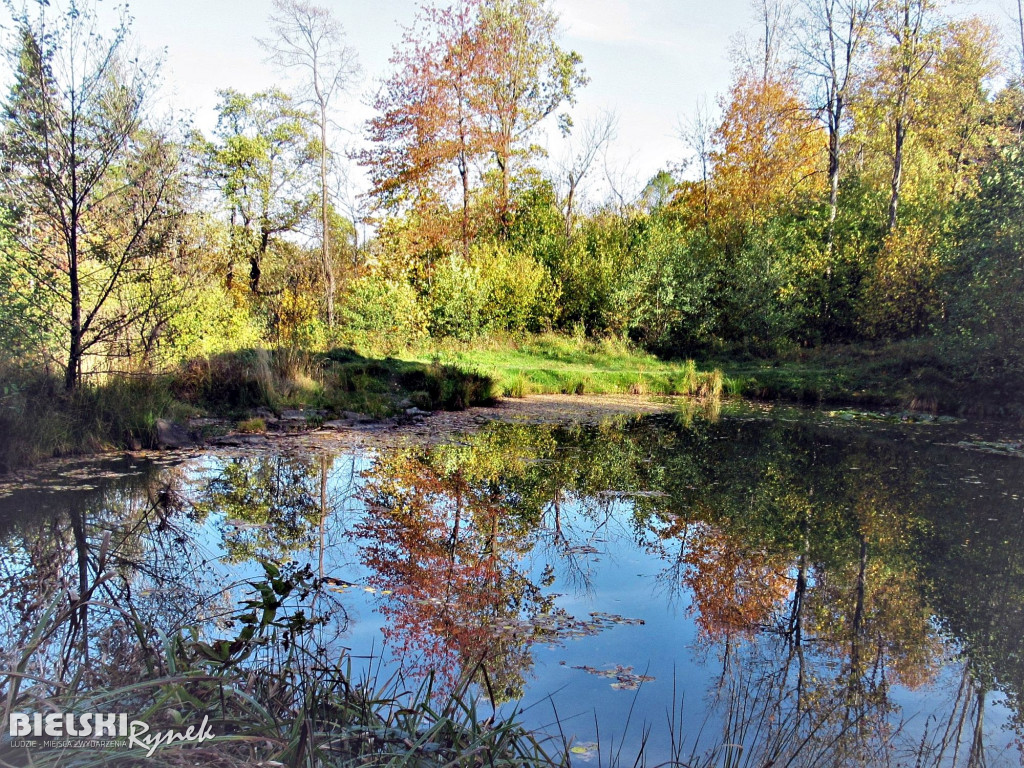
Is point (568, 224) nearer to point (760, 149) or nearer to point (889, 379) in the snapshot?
point (760, 149)

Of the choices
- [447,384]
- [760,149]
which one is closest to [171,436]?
[447,384]

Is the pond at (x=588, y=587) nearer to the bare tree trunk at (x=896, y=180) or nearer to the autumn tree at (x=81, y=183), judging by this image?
the autumn tree at (x=81, y=183)

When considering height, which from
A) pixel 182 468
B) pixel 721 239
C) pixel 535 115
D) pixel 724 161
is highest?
pixel 535 115

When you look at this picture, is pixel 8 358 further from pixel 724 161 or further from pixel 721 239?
pixel 724 161

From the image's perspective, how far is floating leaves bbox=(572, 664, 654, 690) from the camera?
3168mm

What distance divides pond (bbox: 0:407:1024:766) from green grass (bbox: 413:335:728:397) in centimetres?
797

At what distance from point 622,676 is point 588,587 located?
1269mm

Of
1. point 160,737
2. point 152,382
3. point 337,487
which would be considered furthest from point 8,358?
point 160,737

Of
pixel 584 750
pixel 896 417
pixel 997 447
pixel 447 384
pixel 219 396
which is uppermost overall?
pixel 447 384

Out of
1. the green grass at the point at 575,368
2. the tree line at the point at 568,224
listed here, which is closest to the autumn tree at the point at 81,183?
the tree line at the point at 568,224

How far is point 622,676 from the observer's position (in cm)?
326

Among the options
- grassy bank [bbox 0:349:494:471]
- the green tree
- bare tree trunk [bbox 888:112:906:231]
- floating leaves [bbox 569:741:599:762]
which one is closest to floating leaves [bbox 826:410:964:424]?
grassy bank [bbox 0:349:494:471]

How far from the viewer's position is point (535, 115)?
82.4 feet

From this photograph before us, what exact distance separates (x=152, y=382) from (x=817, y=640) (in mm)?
7968
